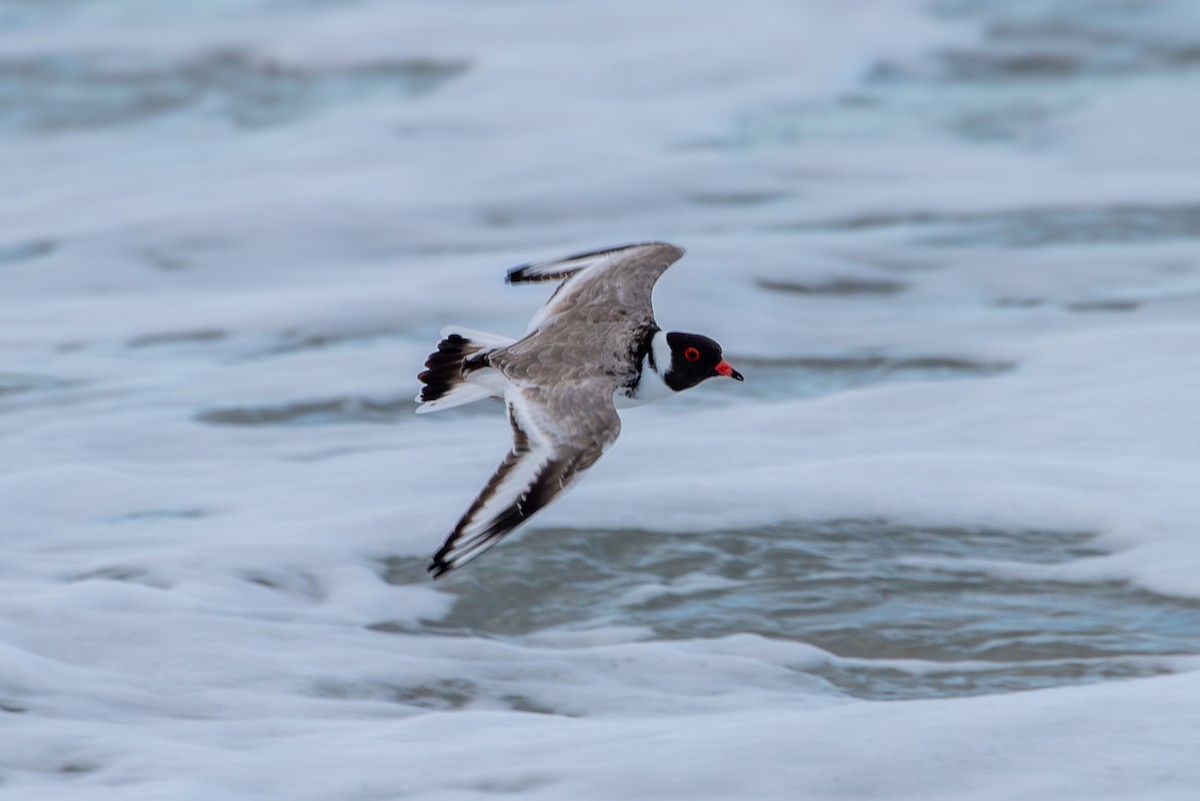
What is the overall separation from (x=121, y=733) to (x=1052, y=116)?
899cm

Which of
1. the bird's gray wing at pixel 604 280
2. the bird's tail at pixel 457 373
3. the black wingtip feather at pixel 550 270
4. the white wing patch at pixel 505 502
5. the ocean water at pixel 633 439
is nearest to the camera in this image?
the white wing patch at pixel 505 502

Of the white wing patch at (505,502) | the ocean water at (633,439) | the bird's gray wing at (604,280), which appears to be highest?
the bird's gray wing at (604,280)

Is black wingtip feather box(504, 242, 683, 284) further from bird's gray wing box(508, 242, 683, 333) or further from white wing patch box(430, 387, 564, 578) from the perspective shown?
white wing patch box(430, 387, 564, 578)

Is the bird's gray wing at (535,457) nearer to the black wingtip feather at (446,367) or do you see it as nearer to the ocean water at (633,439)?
the black wingtip feather at (446,367)

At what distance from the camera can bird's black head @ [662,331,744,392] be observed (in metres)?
4.87

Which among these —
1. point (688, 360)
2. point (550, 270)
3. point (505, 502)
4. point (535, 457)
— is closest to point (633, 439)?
point (550, 270)

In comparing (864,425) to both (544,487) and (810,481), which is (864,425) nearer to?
(810,481)

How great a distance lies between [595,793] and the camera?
3.69m

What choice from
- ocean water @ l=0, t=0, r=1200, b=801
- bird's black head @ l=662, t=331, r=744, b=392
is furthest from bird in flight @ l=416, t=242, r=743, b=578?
ocean water @ l=0, t=0, r=1200, b=801

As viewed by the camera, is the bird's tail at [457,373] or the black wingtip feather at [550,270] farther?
the black wingtip feather at [550,270]

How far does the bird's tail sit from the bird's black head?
0.45 metres

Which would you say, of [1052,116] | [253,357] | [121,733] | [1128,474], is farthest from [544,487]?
[1052,116]

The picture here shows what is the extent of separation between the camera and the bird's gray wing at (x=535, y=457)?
3848mm

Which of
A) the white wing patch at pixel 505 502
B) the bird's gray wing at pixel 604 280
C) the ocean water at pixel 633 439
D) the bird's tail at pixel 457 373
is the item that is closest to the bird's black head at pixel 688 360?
the bird's gray wing at pixel 604 280
